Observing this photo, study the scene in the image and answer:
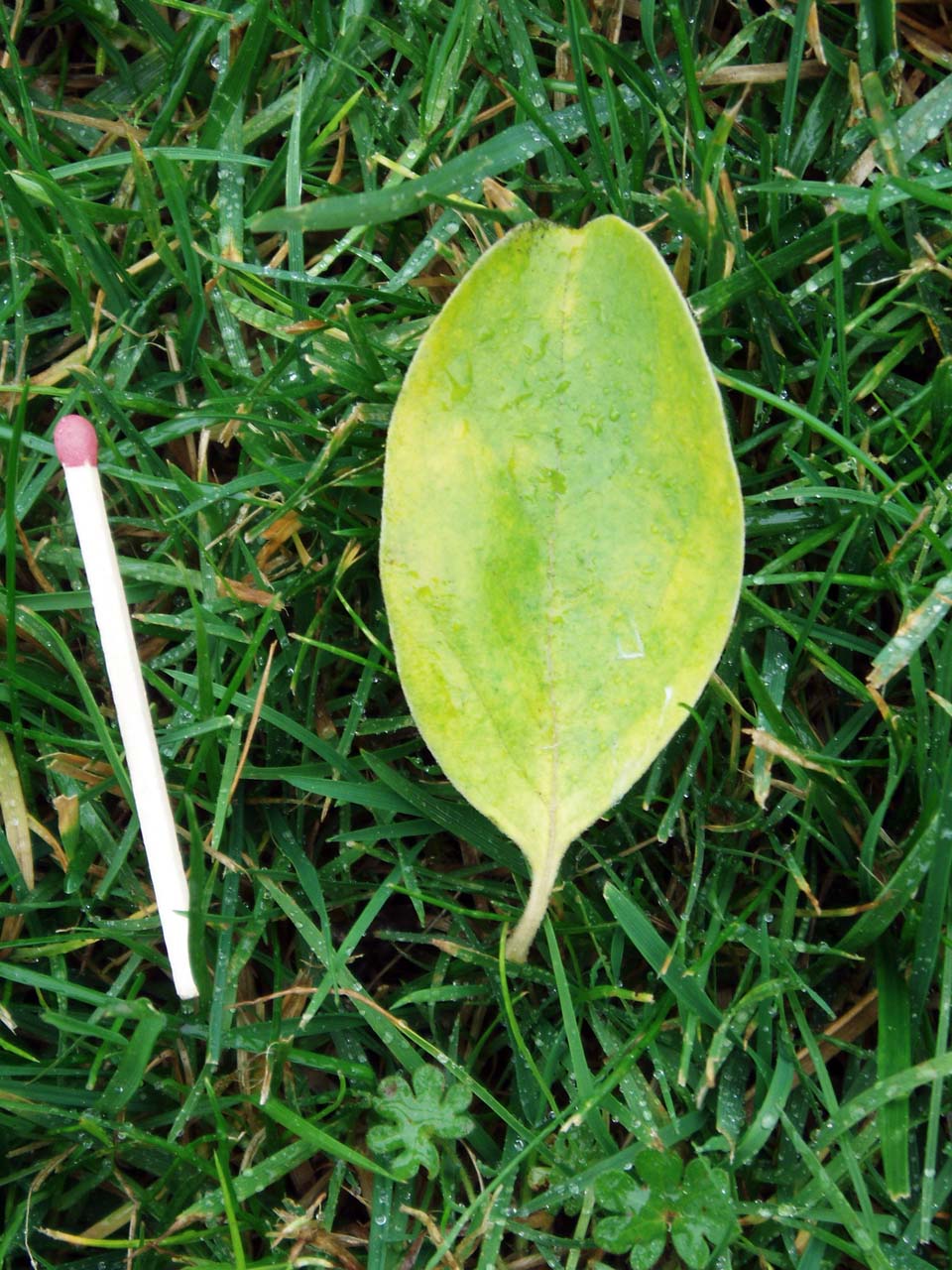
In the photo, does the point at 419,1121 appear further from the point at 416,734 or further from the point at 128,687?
the point at 128,687

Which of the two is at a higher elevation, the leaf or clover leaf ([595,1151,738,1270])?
the leaf

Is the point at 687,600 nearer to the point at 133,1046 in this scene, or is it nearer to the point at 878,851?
the point at 878,851

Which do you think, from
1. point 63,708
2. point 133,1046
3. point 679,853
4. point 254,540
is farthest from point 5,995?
point 679,853

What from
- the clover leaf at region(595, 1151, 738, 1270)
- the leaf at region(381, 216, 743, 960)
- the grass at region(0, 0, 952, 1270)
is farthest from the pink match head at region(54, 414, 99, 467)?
the clover leaf at region(595, 1151, 738, 1270)

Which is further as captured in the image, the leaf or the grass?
the grass

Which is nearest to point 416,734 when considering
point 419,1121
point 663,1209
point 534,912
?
point 534,912

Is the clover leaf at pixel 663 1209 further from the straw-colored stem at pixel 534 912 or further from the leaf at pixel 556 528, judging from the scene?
the leaf at pixel 556 528

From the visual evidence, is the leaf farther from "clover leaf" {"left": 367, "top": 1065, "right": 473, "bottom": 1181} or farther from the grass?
"clover leaf" {"left": 367, "top": 1065, "right": 473, "bottom": 1181}
